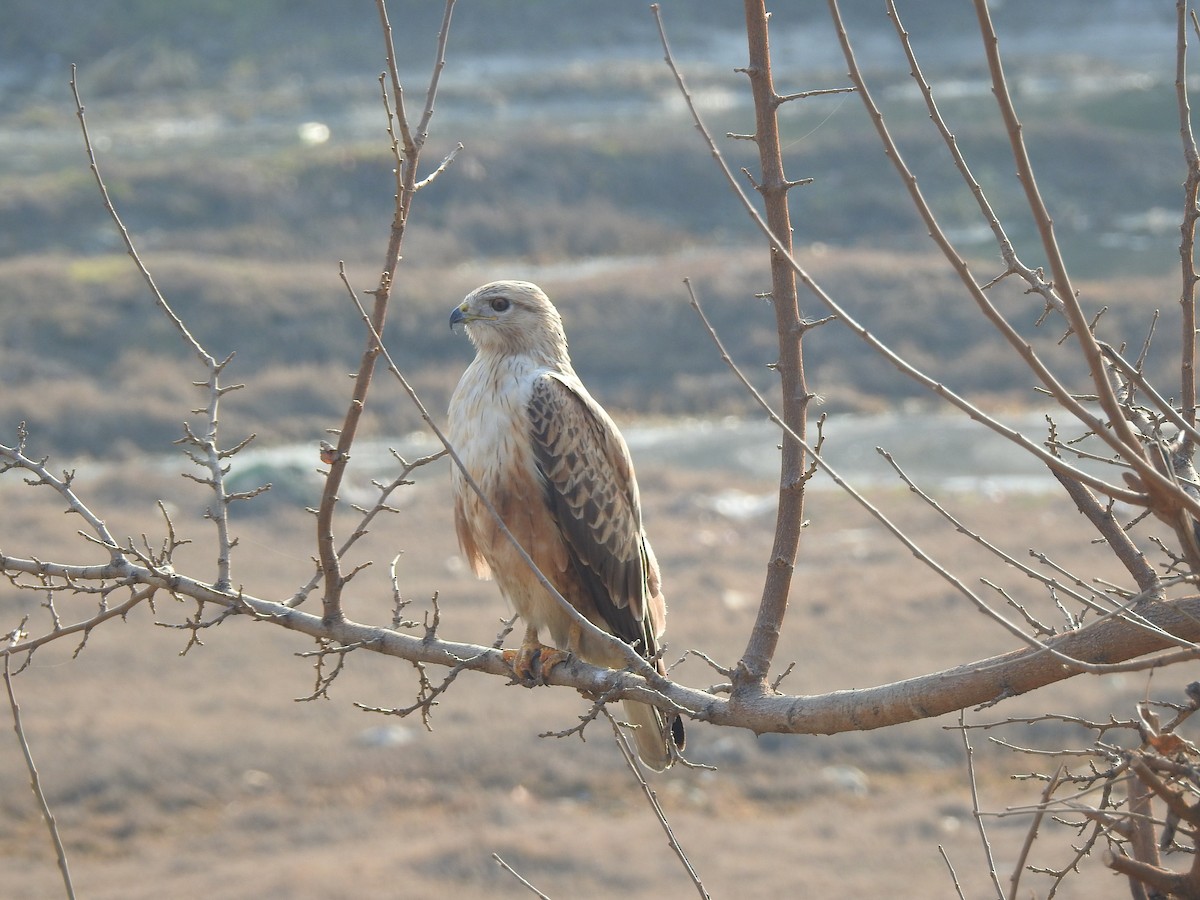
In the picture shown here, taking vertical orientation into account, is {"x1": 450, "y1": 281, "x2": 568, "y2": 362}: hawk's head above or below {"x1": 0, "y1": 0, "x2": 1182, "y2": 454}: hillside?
below

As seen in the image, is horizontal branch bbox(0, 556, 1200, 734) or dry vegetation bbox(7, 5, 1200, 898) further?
dry vegetation bbox(7, 5, 1200, 898)

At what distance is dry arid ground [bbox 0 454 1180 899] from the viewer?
39.9ft

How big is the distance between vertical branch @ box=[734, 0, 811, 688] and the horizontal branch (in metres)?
0.15

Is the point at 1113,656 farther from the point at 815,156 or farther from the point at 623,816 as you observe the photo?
the point at 815,156

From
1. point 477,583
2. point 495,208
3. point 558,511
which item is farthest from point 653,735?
point 495,208

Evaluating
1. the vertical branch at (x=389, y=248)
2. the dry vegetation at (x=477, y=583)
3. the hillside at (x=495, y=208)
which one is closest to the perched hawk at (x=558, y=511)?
the dry vegetation at (x=477, y=583)

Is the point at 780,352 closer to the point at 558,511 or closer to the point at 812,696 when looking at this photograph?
the point at 812,696

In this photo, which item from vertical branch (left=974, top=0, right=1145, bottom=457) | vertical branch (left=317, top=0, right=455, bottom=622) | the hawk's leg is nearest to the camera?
vertical branch (left=974, top=0, right=1145, bottom=457)

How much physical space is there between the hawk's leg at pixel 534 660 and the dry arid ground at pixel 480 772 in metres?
5.95

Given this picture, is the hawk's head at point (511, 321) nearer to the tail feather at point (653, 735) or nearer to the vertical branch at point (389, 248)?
the tail feather at point (653, 735)

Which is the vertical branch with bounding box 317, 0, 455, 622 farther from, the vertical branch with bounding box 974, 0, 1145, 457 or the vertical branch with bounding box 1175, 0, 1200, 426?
the vertical branch with bounding box 1175, 0, 1200, 426

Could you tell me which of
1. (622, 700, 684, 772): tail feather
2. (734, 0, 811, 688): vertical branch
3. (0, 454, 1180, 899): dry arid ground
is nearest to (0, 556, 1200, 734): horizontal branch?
(734, 0, 811, 688): vertical branch

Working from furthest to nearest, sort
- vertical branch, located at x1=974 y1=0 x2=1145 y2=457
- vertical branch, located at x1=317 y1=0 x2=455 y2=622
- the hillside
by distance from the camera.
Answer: the hillside < vertical branch, located at x1=317 y1=0 x2=455 y2=622 < vertical branch, located at x1=974 y1=0 x2=1145 y2=457

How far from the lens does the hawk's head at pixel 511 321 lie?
5359mm
